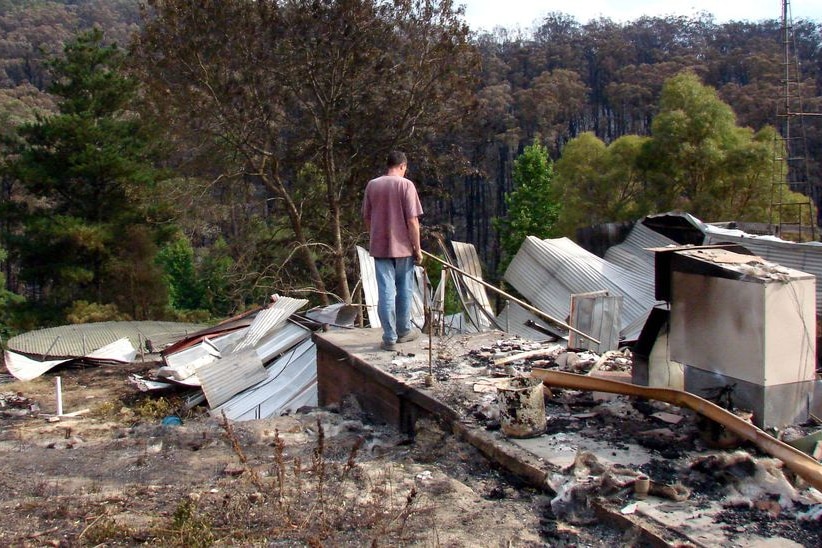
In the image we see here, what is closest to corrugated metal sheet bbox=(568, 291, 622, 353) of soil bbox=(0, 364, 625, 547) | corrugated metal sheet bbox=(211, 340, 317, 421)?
soil bbox=(0, 364, 625, 547)

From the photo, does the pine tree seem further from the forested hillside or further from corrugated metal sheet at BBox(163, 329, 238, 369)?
corrugated metal sheet at BBox(163, 329, 238, 369)

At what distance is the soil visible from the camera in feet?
9.96

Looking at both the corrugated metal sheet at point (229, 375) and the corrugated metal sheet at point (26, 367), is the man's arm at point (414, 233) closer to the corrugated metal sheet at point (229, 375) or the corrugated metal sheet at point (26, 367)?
the corrugated metal sheet at point (229, 375)

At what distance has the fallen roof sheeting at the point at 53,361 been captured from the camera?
34.7ft

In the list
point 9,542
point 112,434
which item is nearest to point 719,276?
point 9,542

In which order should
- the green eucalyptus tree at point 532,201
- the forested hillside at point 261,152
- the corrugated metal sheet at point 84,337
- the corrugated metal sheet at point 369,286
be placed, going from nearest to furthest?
the corrugated metal sheet at point 369,286 < the corrugated metal sheet at point 84,337 < the forested hillside at point 261,152 < the green eucalyptus tree at point 532,201

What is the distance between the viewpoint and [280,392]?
737 cm

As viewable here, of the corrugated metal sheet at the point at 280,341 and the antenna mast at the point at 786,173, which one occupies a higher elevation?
the antenna mast at the point at 786,173

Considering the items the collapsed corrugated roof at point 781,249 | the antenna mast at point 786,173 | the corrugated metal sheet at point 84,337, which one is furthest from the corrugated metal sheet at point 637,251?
the corrugated metal sheet at point 84,337

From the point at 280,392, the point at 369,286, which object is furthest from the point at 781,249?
the point at 280,392

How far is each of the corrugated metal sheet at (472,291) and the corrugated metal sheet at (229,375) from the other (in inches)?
143

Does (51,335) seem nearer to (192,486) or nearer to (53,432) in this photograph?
(53,432)

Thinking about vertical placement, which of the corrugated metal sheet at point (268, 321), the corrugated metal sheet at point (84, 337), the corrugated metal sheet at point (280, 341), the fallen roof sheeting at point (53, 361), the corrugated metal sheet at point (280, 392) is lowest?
the corrugated metal sheet at point (84, 337)

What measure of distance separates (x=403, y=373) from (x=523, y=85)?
45.0 metres
